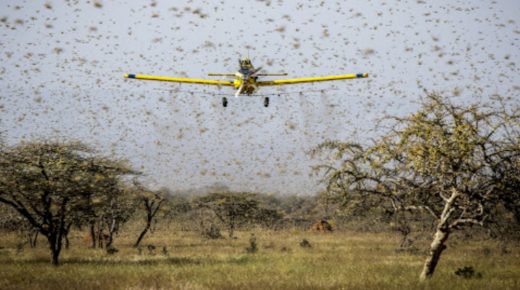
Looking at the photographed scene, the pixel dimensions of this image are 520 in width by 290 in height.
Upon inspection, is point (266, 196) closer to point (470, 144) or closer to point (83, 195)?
point (83, 195)

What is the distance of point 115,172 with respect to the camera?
1298 inches

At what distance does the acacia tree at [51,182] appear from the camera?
27.5 m

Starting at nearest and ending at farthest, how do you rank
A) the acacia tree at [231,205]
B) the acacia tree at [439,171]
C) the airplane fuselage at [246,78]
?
the acacia tree at [439,171] → the airplane fuselage at [246,78] → the acacia tree at [231,205]

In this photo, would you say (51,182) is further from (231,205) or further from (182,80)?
(231,205)

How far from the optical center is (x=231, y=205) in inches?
2749

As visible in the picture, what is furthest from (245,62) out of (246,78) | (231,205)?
(231,205)

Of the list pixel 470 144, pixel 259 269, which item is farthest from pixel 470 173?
pixel 259 269

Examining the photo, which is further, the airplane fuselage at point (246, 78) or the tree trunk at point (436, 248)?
the airplane fuselage at point (246, 78)

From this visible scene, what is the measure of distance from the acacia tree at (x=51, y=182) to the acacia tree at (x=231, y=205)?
3932cm

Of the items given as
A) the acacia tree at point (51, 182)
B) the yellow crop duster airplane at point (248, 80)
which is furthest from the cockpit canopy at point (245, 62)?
the acacia tree at point (51, 182)

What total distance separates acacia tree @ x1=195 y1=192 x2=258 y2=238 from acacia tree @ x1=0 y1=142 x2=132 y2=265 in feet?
129

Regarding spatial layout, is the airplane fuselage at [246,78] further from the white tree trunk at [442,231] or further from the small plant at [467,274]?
the small plant at [467,274]

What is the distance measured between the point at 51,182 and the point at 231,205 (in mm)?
43531

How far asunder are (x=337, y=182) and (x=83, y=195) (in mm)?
14628
